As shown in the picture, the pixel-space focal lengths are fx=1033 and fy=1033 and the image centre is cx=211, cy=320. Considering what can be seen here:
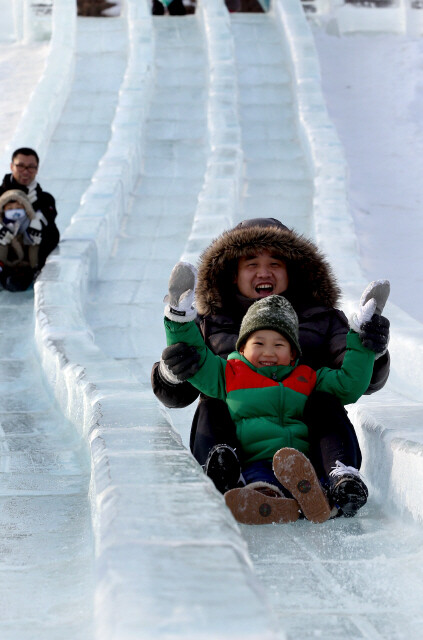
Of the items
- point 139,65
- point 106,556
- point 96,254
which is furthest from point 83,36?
point 106,556

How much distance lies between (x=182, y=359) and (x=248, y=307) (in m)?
0.53

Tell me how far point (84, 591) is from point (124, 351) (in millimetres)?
3017

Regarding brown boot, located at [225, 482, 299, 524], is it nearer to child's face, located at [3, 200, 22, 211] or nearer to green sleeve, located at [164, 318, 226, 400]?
green sleeve, located at [164, 318, 226, 400]

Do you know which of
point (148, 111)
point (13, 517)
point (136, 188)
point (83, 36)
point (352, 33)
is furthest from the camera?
point (352, 33)

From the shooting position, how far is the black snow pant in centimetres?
281

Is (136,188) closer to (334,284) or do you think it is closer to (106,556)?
(334,284)

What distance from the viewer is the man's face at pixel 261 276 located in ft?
11.2

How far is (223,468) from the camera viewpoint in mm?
2738

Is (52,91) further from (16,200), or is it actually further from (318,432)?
(318,432)

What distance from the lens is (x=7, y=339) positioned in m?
5.47

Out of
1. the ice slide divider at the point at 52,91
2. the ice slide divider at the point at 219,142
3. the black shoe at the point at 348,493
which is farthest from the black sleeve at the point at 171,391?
the ice slide divider at the point at 52,91

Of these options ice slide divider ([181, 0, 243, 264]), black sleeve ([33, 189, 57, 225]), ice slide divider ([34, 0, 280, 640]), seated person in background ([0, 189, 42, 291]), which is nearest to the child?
ice slide divider ([34, 0, 280, 640])

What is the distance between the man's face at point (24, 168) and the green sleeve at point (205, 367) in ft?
12.5

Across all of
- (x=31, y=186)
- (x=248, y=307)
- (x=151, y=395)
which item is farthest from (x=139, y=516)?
→ (x=31, y=186)
